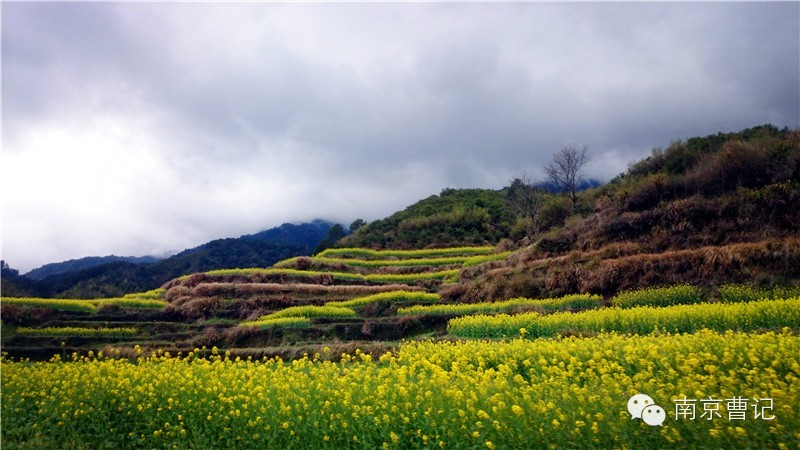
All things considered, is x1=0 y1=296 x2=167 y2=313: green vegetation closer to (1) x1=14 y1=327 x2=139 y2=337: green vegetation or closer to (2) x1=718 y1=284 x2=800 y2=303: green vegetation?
(1) x1=14 y1=327 x2=139 y2=337: green vegetation

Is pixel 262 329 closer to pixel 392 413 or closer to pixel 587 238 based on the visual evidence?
pixel 392 413

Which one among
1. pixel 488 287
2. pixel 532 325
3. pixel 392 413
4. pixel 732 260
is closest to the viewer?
pixel 392 413

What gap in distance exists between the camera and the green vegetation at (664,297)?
14180 millimetres

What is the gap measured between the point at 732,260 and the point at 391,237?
36765 millimetres

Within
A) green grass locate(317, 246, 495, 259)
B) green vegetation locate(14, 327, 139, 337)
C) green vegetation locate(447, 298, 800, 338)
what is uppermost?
green grass locate(317, 246, 495, 259)

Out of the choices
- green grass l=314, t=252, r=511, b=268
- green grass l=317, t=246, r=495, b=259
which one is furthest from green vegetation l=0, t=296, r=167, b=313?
green grass l=317, t=246, r=495, b=259

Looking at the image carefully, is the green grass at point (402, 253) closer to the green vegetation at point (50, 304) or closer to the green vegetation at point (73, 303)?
the green vegetation at point (73, 303)

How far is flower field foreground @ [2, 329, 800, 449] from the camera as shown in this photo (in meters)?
4.48

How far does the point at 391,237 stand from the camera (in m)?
49.7

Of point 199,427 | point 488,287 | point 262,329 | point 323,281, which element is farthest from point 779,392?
point 323,281

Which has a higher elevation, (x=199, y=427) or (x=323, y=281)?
(x=323, y=281)

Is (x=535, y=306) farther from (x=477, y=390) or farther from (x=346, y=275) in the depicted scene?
(x=346, y=275)

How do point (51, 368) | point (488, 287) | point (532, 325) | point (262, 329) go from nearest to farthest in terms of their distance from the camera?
point (51, 368), point (532, 325), point (262, 329), point (488, 287)

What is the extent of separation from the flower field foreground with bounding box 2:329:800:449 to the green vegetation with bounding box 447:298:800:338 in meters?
3.37
